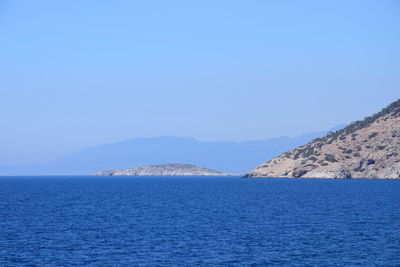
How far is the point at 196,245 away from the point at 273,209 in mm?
39541

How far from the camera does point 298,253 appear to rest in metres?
55.6

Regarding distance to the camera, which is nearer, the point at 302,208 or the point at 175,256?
the point at 175,256

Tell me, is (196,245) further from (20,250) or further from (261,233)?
(20,250)

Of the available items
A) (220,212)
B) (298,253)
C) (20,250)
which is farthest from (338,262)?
(220,212)

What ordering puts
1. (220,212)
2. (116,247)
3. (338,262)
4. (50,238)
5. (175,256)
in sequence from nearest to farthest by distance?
(338,262)
(175,256)
(116,247)
(50,238)
(220,212)

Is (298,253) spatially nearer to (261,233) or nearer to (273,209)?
(261,233)

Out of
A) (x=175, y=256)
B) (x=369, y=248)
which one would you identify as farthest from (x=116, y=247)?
(x=369, y=248)

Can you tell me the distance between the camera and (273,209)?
98.1m

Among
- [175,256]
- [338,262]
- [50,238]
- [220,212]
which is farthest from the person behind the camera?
Result: [220,212]

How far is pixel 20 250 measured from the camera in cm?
5716

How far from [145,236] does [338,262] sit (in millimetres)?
23117

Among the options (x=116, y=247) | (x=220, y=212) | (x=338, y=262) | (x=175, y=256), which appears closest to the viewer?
(x=338, y=262)

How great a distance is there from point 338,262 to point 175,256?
14.4 meters

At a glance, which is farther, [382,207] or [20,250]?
[382,207]
